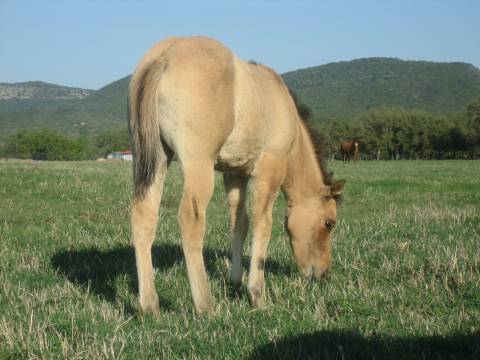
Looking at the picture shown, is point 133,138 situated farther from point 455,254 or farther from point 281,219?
point 281,219

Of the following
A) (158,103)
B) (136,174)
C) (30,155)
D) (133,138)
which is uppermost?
(158,103)

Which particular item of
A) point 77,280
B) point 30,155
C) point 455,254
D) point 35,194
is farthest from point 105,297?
point 30,155

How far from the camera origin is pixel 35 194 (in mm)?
13289

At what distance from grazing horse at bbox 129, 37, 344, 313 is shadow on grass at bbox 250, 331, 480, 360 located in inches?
47.1

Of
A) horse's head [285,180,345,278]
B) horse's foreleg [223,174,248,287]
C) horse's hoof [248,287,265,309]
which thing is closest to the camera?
horse's hoof [248,287,265,309]

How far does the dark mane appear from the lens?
6723 mm

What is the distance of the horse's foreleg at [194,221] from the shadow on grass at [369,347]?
1.16 meters

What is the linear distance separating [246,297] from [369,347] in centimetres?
209

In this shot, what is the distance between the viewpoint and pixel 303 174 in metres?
6.63

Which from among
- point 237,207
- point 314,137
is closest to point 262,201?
point 237,207

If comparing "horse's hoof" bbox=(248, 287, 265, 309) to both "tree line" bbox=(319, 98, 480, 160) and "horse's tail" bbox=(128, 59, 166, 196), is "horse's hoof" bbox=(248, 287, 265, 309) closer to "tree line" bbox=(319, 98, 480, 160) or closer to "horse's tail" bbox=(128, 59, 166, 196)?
"horse's tail" bbox=(128, 59, 166, 196)

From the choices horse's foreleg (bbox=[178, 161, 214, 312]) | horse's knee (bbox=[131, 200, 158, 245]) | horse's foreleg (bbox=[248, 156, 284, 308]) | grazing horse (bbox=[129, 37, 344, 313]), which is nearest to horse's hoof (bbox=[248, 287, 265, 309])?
grazing horse (bbox=[129, 37, 344, 313])

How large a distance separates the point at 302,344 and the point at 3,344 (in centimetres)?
199

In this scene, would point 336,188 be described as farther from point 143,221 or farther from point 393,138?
point 393,138
